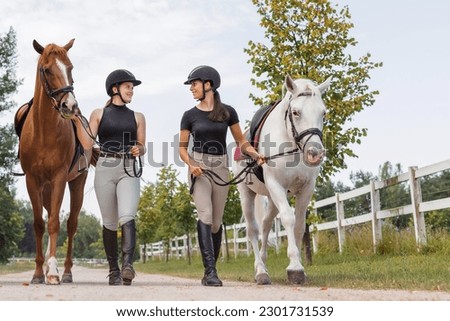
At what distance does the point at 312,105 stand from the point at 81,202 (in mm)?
4246

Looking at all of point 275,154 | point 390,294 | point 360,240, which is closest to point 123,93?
point 275,154

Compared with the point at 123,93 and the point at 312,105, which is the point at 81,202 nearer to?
the point at 123,93

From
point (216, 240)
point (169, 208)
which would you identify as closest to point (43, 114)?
point (216, 240)

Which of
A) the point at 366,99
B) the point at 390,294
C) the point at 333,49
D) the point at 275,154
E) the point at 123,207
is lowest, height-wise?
the point at 390,294

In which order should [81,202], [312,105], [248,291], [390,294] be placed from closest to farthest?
[390,294]
[248,291]
[312,105]
[81,202]

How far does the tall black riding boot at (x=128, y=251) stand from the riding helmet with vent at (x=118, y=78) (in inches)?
67.0

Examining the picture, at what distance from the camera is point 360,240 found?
15.1 m

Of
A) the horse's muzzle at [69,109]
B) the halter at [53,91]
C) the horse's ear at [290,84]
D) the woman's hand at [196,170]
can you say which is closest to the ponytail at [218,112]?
the woman's hand at [196,170]

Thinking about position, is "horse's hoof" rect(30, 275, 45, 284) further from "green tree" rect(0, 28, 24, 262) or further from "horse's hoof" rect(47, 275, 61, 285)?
"green tree" rect(0, 28, 24, 262)

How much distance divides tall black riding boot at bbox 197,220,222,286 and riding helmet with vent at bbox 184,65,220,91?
5.47 feet

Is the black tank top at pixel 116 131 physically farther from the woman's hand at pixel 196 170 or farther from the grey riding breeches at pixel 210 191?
the woman's hand at pixel 196 170

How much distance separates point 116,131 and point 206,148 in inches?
44.6

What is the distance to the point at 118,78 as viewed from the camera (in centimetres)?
761

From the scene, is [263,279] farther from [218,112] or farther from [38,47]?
[38,47]
